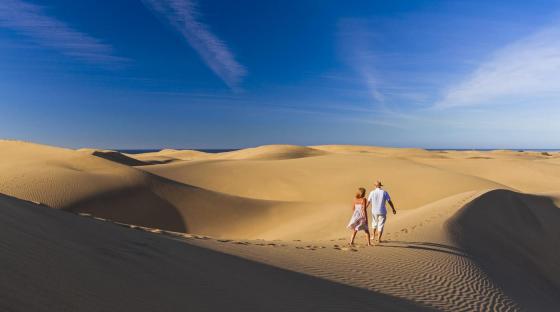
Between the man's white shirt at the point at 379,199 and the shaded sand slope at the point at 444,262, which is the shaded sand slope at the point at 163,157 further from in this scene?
the man's white shirt at the point at 379,199

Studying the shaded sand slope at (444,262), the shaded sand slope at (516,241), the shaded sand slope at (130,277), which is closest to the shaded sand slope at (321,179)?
the shaded sand slope at (516,241)

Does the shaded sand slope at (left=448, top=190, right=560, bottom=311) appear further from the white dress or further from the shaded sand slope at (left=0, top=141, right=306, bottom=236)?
the shaded sand slope at (left=0, top=141, right=306, bottom=236)

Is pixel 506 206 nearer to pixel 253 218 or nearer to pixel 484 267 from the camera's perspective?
pixel 484 267

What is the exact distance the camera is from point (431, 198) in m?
28.4

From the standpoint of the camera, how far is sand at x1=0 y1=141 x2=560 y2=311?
4.37 meters

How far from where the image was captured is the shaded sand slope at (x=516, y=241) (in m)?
9.87

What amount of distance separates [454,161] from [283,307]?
51260mm

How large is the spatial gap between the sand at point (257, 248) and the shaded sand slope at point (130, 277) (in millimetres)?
22

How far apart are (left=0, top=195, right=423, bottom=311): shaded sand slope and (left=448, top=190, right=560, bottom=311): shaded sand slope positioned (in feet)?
16.9

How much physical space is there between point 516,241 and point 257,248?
35.1 ft

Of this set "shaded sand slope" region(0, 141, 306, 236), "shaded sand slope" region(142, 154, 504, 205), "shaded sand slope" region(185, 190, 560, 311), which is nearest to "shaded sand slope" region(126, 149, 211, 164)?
"shaded sand slope" region(142, 154, 504, 205)

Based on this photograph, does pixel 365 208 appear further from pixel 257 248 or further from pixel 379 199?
pixel 257 248

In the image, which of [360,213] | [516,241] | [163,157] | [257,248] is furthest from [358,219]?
[163,157]

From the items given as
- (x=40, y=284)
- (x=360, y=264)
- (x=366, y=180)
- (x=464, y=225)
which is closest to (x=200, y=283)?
(x=40, y=284)
